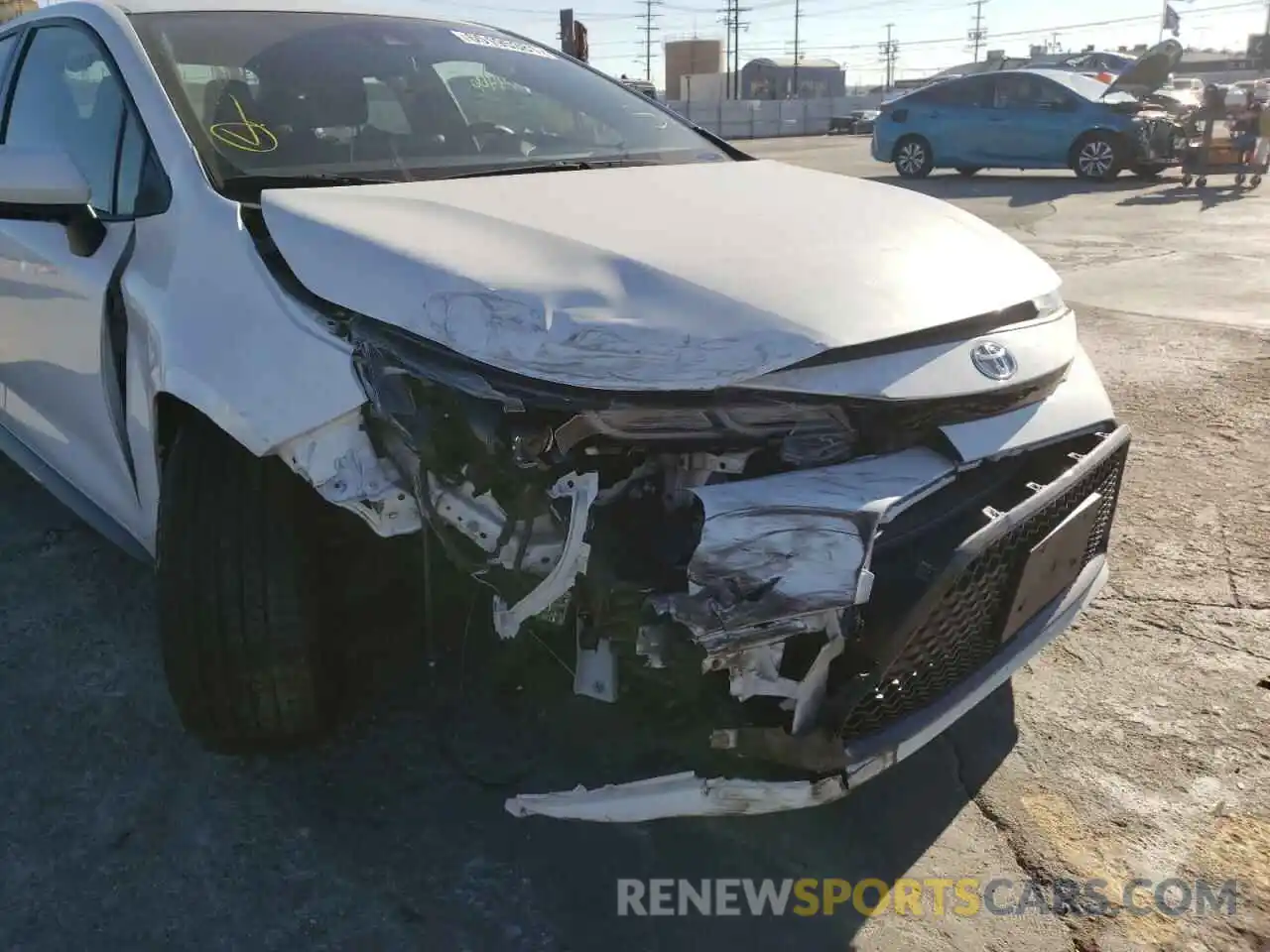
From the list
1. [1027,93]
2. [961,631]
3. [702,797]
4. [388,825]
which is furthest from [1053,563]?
[1027,93]

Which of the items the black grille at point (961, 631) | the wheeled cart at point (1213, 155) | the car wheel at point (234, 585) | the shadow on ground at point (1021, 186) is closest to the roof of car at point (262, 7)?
the car wheel at point (234, 585)

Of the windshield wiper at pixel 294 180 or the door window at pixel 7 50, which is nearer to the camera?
the windshield wiper at pixel 294 180

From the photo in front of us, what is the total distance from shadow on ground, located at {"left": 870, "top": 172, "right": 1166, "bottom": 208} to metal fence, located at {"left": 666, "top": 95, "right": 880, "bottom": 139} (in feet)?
94.7

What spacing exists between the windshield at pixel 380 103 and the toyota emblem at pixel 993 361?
134 cm

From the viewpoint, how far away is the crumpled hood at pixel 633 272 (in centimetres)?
180

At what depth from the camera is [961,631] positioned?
78.2 inches

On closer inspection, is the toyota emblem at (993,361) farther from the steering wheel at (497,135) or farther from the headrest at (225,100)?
the headrest at (225,100)

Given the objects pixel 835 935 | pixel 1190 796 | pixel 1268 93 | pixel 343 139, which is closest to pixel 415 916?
pixel 835 935

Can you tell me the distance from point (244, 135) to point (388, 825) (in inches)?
63.6

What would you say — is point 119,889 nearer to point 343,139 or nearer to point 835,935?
point 835,935

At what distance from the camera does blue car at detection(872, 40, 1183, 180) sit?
13359 millimetres

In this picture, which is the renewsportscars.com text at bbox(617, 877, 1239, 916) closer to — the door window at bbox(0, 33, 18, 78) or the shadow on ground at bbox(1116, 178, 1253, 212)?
the door window at bbox(0, 33, 18, 78)

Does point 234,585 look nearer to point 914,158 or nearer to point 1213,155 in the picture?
point 1213,155

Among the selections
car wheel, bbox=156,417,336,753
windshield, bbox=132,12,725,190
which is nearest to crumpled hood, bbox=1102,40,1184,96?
windshield, bbox=132,12,725,190
